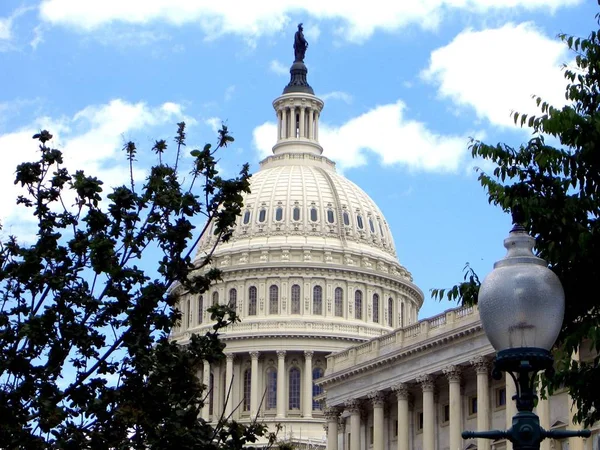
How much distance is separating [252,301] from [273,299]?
2.35 meters

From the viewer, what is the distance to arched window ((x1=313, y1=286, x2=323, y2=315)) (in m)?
155

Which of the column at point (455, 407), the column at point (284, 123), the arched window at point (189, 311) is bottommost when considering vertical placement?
the column at point (455, 407)

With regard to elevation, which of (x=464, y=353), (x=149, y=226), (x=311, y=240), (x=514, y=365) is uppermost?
(x=311, y=240)

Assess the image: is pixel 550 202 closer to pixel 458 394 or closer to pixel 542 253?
pixel 542 253

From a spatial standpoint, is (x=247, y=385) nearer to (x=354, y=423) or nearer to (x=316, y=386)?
(x=316, y=386)

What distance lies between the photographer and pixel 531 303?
46.6ft

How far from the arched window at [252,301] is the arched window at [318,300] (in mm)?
6683

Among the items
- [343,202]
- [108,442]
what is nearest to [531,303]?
[108,442]

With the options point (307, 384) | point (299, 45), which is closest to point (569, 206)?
point (307, 384)

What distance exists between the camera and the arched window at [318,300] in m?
155

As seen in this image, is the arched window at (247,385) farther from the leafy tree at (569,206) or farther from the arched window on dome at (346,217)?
the leafy tree at (569,206)

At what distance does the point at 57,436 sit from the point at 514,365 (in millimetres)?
13779

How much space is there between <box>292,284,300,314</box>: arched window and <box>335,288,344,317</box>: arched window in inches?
172

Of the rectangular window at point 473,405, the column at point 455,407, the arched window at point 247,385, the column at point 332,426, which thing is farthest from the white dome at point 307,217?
the rectangular window at point 473,405
